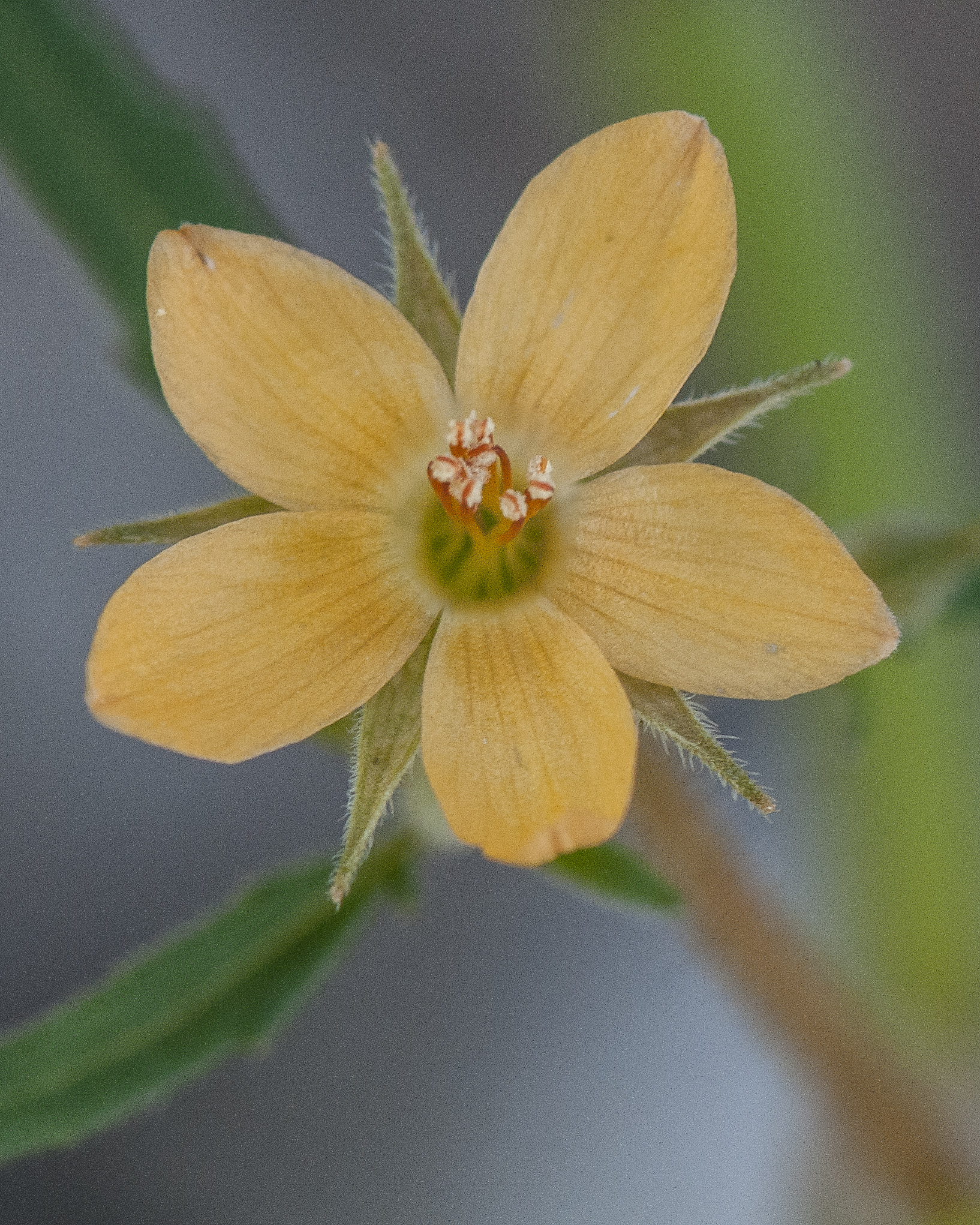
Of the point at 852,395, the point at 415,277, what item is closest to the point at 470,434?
the point at 415,277

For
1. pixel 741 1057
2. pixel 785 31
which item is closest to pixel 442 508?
pixel 785 31

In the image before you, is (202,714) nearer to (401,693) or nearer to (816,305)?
(401,693)

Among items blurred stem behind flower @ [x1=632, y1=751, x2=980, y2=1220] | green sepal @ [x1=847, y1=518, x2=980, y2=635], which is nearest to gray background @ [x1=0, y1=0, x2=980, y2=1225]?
blurred stem behind flower @ [x1=632, y1=751, x2=980, y2=1220]

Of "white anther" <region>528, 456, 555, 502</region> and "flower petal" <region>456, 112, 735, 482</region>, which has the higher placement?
"flower petal" <region>456, 112, 735, 482</region>

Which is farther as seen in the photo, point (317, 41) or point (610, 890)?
point (317, 41)

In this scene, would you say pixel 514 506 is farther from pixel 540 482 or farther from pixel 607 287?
pixel 607 287

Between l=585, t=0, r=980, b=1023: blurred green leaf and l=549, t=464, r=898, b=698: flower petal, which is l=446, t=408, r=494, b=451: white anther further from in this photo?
l=585, t=0, r=980, b=1023: blurred green leaf
